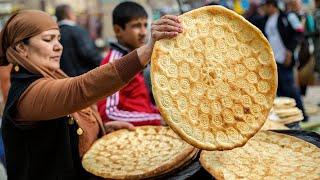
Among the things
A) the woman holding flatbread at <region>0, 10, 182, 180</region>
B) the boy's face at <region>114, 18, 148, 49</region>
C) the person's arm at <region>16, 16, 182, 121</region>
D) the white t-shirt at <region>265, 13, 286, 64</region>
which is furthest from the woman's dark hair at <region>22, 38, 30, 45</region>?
the white t-shirt at <region>265, 13, 286, 64</region>

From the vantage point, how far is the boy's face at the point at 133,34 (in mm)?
3273

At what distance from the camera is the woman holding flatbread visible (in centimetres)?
200

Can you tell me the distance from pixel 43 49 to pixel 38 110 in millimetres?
335

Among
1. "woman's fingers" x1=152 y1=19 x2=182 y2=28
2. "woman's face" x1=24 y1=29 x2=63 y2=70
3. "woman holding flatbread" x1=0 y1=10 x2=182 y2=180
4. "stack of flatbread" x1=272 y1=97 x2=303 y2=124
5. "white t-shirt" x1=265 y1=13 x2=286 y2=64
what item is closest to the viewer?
"woman's fingers" x1=152 y1=19 x2=182 y2=28

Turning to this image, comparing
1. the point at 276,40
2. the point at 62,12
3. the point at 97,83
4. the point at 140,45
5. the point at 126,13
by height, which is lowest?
the point at 276,40

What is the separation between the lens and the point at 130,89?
2.97 meters

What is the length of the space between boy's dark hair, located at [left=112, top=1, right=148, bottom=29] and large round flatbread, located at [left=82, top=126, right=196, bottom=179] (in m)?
0.98

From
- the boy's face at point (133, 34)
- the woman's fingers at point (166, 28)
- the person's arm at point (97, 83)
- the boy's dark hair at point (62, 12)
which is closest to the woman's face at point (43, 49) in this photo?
the person's arm at point (97, 83)

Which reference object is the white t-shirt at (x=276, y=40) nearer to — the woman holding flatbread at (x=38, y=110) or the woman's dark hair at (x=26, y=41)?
the woman holding flatbread at (x=38, y=110)

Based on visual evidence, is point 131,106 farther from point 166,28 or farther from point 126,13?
point 166,28

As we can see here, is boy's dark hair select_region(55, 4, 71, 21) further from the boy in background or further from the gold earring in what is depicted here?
the gold earring

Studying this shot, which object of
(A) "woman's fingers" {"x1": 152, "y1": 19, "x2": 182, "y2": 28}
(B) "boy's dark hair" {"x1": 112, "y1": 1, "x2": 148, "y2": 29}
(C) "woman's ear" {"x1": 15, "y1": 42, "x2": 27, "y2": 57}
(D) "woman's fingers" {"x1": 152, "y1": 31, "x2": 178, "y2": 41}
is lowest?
(B) "boy's dark hair" {"x1": 112, "y1": 1, "x2": 148, "y2": 29}

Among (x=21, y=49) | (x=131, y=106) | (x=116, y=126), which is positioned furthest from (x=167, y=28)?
(x=131, y=106)

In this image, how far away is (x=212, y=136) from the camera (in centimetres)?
187
